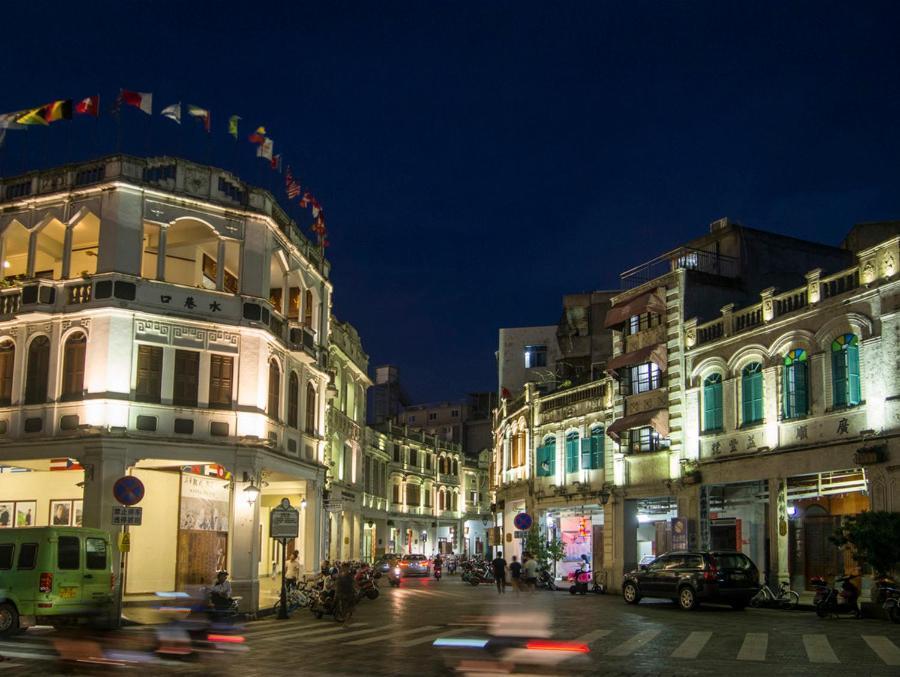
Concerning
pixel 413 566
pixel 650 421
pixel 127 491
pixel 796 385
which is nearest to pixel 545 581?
pixel 650 421

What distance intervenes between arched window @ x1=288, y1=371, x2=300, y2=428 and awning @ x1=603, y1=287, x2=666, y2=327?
14419mm

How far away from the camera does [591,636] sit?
20391mm

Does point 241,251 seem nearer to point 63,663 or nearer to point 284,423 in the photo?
point 284,423

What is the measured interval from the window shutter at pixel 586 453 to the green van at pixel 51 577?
25927mm

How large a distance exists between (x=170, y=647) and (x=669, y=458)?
25.5 m

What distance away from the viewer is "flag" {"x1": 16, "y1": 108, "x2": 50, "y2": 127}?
28.8 m

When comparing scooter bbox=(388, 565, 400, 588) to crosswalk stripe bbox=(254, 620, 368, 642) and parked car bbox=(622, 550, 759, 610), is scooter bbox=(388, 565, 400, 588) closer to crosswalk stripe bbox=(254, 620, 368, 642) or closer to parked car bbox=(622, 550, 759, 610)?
parked car bbox=(622, 550, 759, 610)

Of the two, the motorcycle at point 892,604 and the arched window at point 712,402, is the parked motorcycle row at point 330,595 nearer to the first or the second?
the motorcycle at point 892,604

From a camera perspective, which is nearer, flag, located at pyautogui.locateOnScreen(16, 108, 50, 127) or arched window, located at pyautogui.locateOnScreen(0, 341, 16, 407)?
arched window, located at pyautogui.locateOnScreen(0, 341, 16, 407)

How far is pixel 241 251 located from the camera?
1191 inches

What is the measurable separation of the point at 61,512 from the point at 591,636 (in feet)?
57.4

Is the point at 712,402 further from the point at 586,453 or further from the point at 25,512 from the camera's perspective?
the point at 25,512

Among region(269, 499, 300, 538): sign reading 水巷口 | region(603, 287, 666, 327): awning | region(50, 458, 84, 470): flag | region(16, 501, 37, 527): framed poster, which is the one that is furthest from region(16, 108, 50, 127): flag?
region(603, 287, 666, 327): awning

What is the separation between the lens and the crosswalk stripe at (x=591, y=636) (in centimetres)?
1936
